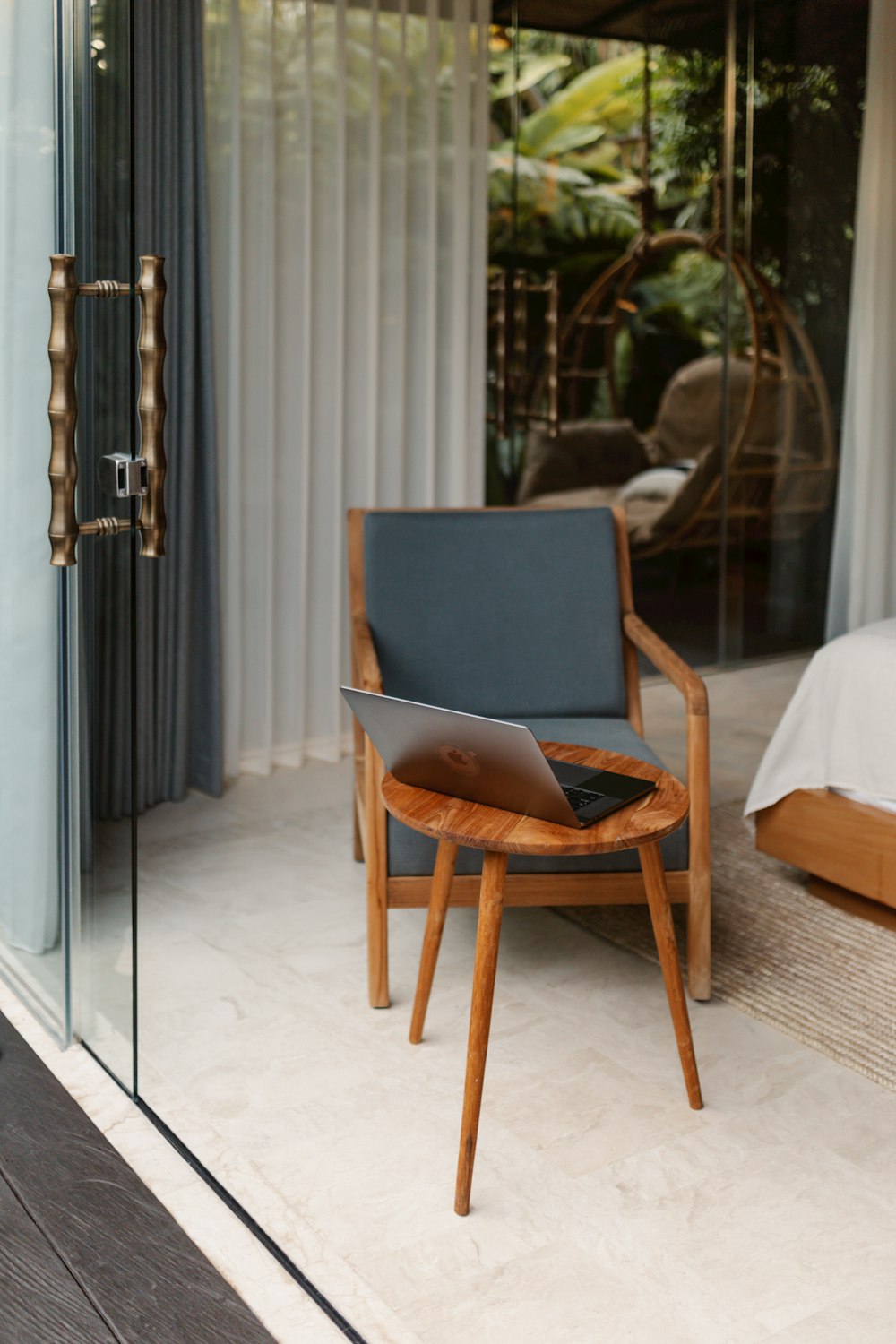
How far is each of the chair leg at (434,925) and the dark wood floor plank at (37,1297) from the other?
0.70 m

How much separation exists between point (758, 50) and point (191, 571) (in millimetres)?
2860

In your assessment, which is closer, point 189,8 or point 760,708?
point 189,8

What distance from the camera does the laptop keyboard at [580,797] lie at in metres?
1.86

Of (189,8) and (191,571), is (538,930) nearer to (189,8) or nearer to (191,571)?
(191,571)

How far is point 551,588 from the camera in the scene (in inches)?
110

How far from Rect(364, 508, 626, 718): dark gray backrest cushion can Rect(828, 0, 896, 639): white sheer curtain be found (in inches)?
84.3

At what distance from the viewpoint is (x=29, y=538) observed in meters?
2.18

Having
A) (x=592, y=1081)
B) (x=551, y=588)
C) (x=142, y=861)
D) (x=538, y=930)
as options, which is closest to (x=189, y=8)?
(x=551, y=588)

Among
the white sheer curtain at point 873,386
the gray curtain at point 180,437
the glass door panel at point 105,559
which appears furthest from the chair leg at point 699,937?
the white sheer curtain at point 873,386

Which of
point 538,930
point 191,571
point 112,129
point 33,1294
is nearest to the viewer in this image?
point 33,1294

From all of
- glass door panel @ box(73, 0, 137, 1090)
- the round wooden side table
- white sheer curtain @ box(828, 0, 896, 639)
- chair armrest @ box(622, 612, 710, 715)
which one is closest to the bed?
chair armrest @ box(622, 612, 710, 715)

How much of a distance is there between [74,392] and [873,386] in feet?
11.0

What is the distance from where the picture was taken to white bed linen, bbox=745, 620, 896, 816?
8.56 feet

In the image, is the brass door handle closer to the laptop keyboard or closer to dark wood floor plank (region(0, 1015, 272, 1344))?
the laptop keyboard
